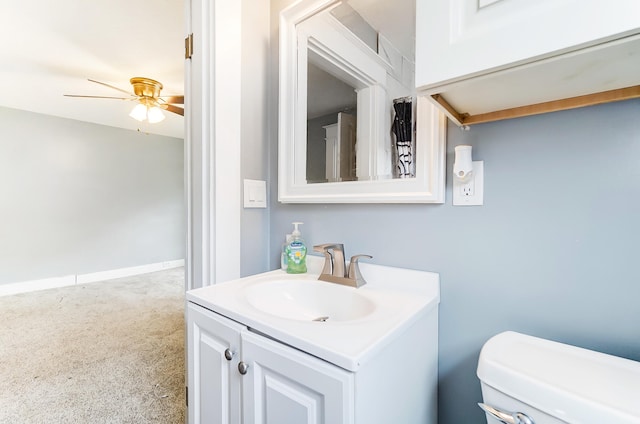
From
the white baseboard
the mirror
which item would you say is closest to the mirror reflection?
the mirror

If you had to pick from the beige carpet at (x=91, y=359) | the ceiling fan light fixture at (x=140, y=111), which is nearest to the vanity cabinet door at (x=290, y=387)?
the beige carpet at (x=91, y=359)

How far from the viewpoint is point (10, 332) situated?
227cm

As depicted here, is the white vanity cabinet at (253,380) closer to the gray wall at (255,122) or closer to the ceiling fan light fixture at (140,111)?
the gray wall at (255,122)

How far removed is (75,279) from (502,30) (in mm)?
4840

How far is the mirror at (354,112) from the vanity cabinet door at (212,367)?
1.91ft

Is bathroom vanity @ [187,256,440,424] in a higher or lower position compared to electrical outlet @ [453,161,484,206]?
lower

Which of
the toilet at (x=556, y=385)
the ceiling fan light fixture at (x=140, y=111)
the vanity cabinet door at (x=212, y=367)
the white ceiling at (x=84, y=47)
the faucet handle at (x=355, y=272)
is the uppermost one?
the white ceiling at (x=84, y=47)

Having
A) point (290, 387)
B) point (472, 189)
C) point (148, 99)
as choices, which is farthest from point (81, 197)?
point (472, 189)

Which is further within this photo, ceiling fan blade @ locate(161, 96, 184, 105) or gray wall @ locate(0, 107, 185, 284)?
gray wall @ locate(0, 107, 185, 284)

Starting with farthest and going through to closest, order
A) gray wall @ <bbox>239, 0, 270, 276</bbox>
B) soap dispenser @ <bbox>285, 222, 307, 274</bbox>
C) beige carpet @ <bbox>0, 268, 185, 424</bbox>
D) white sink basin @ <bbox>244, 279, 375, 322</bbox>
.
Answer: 1. beige carpet @ <bbox>0, 268, 185, 424</bbox>
2. gray wall @ <bbox>239, 0, 270, 276</bbox>
3. soap dispenser @ <bbox>285, 222, 307, 274</bbox>
4. white sink basin @ <bbox>244, 279, 375, 322</bbox>

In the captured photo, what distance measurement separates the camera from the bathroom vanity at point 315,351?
54cm

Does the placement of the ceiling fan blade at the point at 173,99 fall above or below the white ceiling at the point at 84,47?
below

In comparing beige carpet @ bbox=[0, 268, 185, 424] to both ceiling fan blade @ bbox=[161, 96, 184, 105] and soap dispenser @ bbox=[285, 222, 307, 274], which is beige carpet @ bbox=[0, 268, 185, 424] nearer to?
soap dispenser @ bbox=[285, 222, 307, 274]

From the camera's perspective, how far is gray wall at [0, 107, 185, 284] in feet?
10.7
